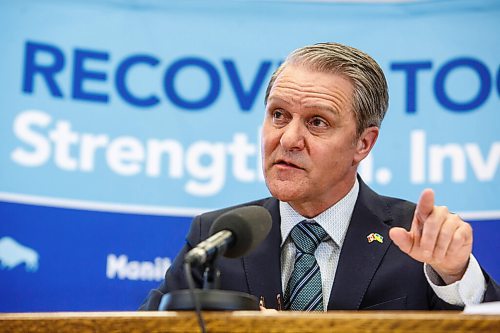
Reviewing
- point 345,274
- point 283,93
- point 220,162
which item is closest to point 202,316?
point 345,274

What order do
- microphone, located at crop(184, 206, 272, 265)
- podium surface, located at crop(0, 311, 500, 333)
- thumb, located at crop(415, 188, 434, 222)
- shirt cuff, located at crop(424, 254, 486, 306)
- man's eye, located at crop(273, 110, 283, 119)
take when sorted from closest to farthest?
podium surface, located at crop(0, 311, 500, 333) → microphone, located at crop(184, 206, 272, 265) → thumb, located at crop(415, 188, 434, 222) → shirt cuff, located at crop(424, 254, 486, 306) → man's eye, located at crop(273, 110, 283, 119)

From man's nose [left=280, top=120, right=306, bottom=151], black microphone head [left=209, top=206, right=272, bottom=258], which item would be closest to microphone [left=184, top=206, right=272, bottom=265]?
black microphone head [left=209, top=206, right=272, bottom=258]

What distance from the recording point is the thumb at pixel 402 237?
1839 mm

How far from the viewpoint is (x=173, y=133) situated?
355 centimetres

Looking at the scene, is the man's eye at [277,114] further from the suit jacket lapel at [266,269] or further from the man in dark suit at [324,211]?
the suit jacket lapel at [266,269]

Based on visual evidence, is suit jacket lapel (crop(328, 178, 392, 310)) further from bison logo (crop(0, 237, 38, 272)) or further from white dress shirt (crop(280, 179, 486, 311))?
bison logo (crop(0, 237, 38, 272))

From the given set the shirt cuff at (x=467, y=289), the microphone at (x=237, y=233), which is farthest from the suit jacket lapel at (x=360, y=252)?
the microphone at (x=237, y=233)

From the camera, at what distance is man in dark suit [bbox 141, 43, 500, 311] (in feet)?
7.64

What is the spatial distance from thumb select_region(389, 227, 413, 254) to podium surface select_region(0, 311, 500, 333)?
435 millimetres

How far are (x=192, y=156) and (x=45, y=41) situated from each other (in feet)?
2.57

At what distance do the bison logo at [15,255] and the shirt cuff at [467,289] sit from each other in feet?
5.91

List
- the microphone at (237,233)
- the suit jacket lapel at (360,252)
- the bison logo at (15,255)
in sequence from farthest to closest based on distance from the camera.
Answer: the bison logo at (15,255)
the suit jacket lapel at (360,252)
the microphone at (237,233)

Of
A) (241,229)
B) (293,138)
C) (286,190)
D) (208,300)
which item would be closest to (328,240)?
(286,190)

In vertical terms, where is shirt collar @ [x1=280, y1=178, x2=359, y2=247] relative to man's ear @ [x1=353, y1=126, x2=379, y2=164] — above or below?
below
